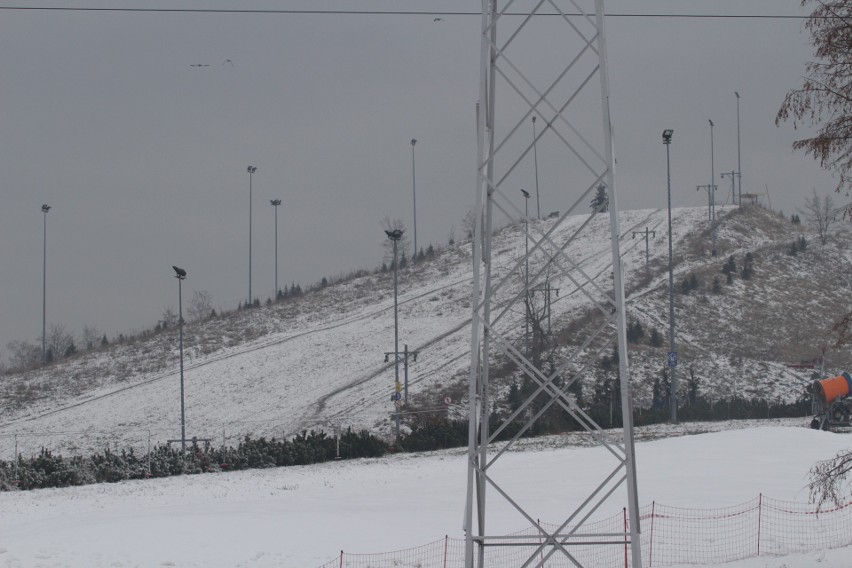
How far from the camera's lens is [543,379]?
14156mm

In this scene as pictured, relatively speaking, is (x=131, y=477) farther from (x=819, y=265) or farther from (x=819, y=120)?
(x=819, y=265)

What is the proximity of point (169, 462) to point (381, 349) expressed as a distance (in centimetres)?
4261

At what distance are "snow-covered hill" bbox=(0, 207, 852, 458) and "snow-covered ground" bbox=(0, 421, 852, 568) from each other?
19720mm

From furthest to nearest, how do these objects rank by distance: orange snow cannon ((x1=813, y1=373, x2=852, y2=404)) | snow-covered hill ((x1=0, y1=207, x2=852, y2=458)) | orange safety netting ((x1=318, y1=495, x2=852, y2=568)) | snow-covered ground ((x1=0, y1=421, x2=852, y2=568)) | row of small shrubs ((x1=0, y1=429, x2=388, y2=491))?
snow-covered hill ((x1=0, y1=207, x2=852, y2=458)) → orange snow cannon ((x1=813, y1=373, x2=852, y2=404)) → row of small shrubs ((x1=0, y1=429, x2=388, y2=491)) → snow-covered ground ((x1=0, y1=421, x2=852, y2=568)) → orange safety netting ((x1=318, y1=495, x2=852, y2=568))

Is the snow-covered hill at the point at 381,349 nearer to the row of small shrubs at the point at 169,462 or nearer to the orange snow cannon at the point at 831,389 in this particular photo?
the row of small shrubs at the point at 169,462

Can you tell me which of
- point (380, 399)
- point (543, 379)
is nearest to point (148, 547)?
point (543, 379)

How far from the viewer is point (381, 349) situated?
82.5 m

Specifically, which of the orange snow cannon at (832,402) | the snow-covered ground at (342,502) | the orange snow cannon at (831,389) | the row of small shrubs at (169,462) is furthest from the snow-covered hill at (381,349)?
the snow-covered ground at (342,502)

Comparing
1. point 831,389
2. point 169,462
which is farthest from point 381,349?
point 169,462

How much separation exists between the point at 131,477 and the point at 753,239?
86314mm

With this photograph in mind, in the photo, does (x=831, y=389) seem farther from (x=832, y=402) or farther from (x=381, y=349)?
(x=381, y=349)

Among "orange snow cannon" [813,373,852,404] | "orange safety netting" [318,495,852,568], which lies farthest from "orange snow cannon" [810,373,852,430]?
"orange safety netting" [318,495,852,568]

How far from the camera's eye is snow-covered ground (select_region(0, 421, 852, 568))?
21250 mm

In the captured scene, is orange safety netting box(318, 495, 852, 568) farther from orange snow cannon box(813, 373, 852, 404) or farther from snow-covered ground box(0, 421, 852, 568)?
orange snow cannon box(813, 373, 852, 404)
